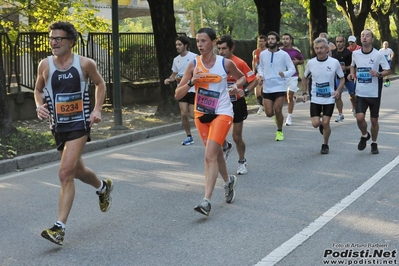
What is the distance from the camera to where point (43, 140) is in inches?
502

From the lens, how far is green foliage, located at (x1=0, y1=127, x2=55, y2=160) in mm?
11570

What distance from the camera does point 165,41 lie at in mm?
17656

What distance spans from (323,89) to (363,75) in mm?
642

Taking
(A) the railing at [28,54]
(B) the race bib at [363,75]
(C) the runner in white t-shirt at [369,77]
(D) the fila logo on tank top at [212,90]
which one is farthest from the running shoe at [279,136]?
(A) the railing at [28,54]

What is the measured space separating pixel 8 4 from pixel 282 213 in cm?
1250

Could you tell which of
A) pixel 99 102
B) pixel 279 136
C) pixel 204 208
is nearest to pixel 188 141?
pixel 279 136

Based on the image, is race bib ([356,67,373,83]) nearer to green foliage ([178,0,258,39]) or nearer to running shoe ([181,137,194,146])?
running shoe ([181,137,194,146])

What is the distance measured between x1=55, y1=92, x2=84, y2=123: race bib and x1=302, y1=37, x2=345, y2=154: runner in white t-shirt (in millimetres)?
5671

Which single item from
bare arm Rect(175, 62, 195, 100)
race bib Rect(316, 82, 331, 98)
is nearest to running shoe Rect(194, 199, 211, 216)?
bare arm Rect(175, 62, 195, 100)

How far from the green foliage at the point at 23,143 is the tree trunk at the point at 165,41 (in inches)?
181

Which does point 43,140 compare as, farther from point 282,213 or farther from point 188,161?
point 282,213

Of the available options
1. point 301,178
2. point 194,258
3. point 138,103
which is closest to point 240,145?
point 301,178

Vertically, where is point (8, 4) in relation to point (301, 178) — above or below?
above

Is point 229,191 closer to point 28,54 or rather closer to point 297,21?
point 28,54
